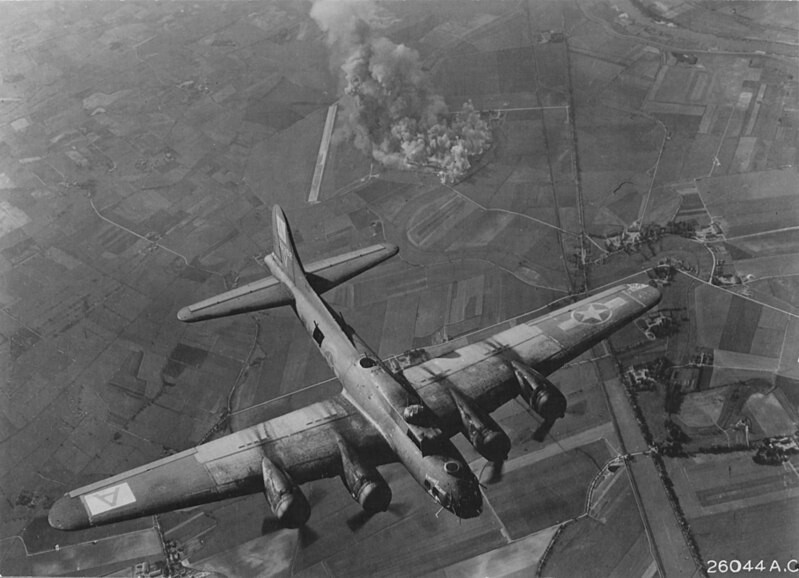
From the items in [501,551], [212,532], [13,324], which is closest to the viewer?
[501,551]

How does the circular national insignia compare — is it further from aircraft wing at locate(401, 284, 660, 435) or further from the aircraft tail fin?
the aircraft tail fin

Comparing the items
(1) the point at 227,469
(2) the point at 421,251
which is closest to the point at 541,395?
(1) the point at 227,469

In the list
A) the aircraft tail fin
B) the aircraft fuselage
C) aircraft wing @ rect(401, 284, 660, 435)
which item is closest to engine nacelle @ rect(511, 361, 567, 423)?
aircraft wing @ rect(401, 284, 660, 435)

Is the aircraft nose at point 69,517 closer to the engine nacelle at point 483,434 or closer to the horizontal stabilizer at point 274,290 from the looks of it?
the horizontal stabilizer at point 274,290

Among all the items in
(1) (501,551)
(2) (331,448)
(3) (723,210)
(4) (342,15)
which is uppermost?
(4) (342,15)

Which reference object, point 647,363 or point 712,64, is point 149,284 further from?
point 712,64

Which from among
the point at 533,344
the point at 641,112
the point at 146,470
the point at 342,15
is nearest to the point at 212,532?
the point at 146,470

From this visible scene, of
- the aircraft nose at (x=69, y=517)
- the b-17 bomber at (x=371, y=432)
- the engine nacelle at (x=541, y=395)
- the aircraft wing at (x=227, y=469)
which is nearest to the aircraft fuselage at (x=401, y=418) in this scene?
the b-17 bomber at (x=371, y=432)
